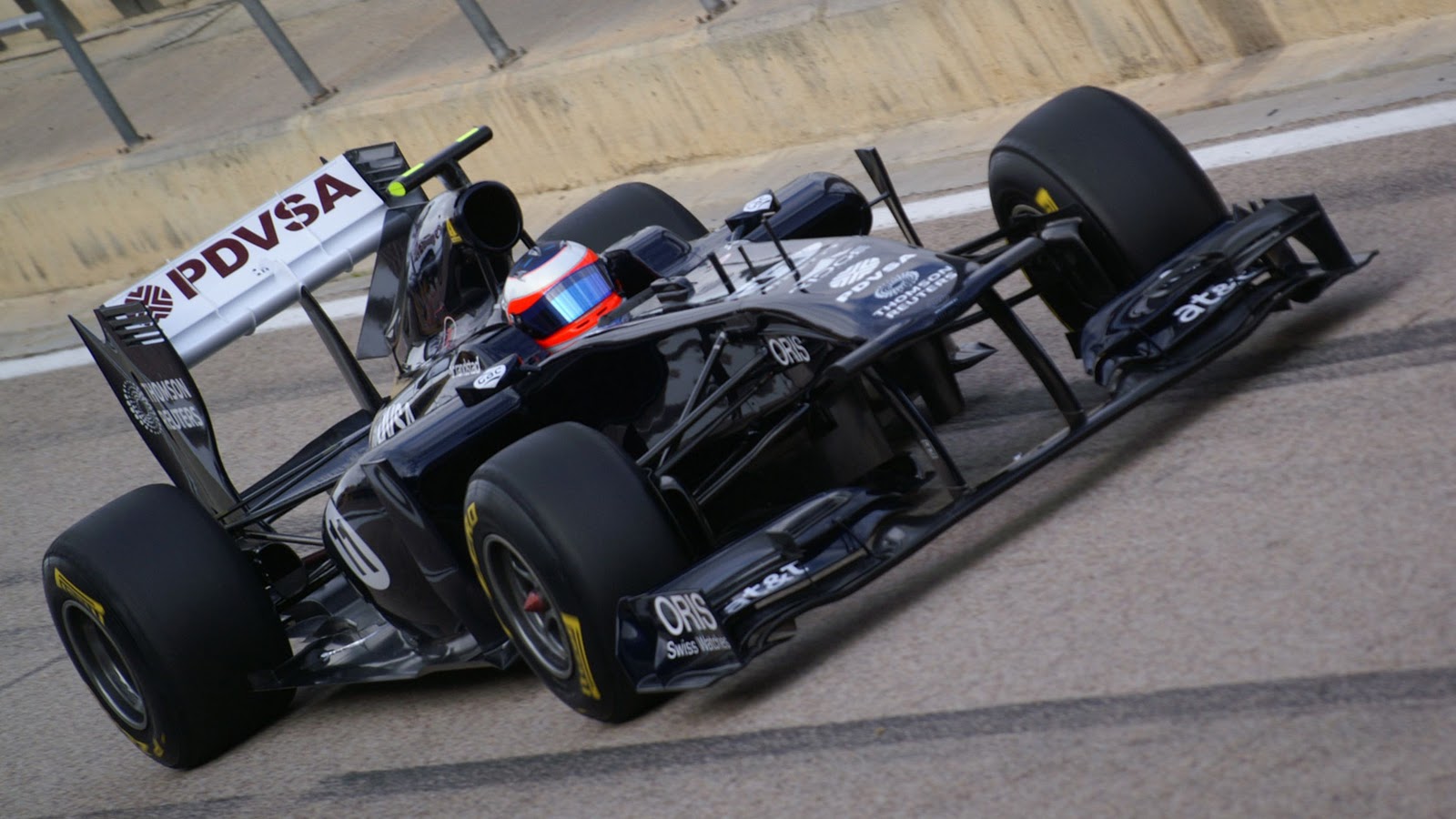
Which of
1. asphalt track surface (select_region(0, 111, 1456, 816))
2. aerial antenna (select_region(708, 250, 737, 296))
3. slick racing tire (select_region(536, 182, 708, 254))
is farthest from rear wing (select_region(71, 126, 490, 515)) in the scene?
aerial antenna (select_region(708, 250, 737, 296))

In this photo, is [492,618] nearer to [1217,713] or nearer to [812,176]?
[812,176]

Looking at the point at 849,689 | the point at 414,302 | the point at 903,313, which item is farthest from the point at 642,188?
the point at 849,689

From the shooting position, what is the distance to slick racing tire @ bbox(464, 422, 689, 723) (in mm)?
4652

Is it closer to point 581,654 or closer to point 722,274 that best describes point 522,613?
point 581,654

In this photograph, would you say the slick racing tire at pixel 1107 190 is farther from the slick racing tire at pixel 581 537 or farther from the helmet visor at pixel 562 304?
the slick racing tire at pixel 581 537

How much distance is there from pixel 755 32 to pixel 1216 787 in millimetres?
7002

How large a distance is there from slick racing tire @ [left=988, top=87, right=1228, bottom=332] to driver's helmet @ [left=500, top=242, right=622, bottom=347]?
138 cm

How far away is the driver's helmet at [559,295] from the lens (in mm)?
5695

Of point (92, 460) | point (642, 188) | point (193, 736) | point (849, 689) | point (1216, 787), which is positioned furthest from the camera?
point (92, 460)

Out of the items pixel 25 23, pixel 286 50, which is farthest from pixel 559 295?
pixel 25 23

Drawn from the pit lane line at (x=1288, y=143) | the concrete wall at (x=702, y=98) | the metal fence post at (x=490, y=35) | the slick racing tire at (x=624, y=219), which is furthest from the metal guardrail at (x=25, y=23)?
the slick racing tire at (x=624, y=219)

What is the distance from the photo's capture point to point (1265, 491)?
4.69 metres

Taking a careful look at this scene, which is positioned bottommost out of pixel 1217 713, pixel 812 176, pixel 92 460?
pixel 1217 713

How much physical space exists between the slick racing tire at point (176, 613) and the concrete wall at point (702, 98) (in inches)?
192
